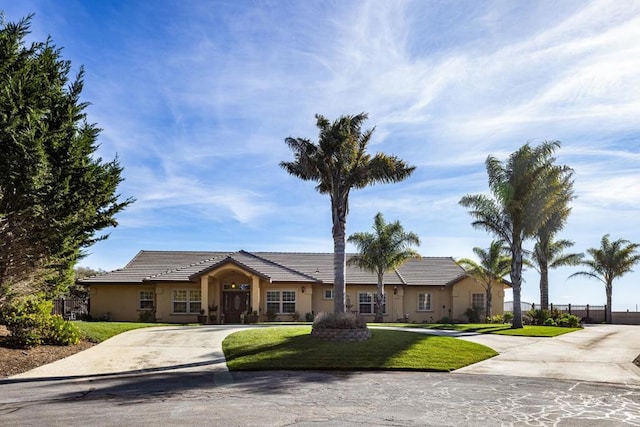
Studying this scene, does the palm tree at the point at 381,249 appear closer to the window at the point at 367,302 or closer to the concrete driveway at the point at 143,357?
the window at the point at 367,302

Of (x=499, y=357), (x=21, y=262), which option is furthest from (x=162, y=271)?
(x=499, y=357)

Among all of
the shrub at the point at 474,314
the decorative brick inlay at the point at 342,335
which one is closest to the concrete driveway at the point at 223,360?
the decorative brick inlay at the point at 342,335

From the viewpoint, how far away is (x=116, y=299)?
127ft

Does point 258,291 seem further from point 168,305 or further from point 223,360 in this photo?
point 223,360

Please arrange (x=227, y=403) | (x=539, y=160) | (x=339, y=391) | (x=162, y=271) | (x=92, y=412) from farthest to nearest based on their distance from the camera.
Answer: (x=162, y=271)
(x=539, y=160)
(x=339, y=391)
(x=227, y=403)
(x=92, y=412)

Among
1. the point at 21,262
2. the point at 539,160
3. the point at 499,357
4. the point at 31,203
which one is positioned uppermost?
the point at 539,160

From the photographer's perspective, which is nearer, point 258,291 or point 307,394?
point 307,394

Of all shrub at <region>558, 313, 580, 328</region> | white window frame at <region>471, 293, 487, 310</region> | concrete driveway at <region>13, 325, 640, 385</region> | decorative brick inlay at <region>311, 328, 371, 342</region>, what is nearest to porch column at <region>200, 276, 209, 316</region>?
concrete driveway at <region>13, 325, 640, 385</region>

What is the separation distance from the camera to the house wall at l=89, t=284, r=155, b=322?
38375 mm

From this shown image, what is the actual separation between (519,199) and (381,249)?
9648mm

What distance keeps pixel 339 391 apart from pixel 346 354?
5.48m

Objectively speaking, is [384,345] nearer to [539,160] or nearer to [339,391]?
[339,391]

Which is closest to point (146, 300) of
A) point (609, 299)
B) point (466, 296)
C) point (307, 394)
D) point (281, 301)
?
point (281, 301)

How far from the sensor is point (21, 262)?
737 inches
